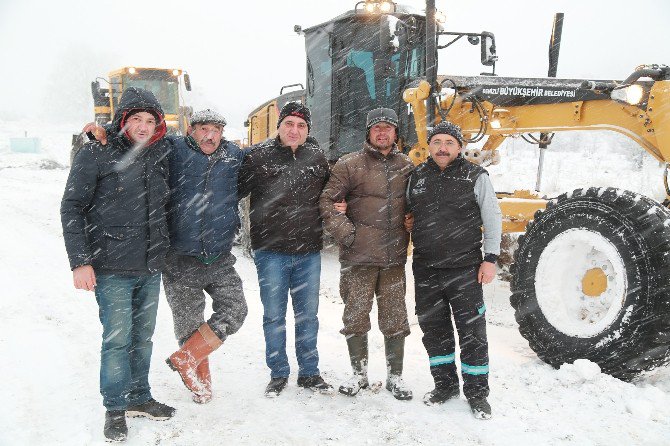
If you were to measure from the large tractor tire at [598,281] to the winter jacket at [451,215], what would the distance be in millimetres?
935

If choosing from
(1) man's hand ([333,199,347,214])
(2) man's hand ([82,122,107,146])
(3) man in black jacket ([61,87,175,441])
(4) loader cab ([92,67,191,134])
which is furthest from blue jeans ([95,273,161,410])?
(4) loader cab ([92,67,191,134])

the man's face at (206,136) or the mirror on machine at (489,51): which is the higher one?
the mirror on machine at (489,51)

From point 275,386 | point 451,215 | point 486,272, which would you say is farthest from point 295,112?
point 275,386

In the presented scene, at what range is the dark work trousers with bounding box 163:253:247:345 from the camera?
3.67 meters

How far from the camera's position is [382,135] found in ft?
12.5

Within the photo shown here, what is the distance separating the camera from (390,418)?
11.4 feet

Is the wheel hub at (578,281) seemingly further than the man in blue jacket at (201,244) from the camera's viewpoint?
Yes

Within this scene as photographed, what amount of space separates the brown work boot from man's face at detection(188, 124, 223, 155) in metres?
1.25

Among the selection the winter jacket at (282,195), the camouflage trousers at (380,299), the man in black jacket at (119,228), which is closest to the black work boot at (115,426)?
the man in black jacket at (119,228)

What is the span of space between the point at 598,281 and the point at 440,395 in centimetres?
153

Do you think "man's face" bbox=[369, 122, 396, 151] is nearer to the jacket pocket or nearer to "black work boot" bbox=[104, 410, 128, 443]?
the jacket pocket

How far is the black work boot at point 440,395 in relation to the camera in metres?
3.70

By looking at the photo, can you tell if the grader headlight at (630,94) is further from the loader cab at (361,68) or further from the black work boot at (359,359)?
the loader cab at (361,68)

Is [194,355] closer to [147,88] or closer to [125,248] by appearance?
[125,248]
